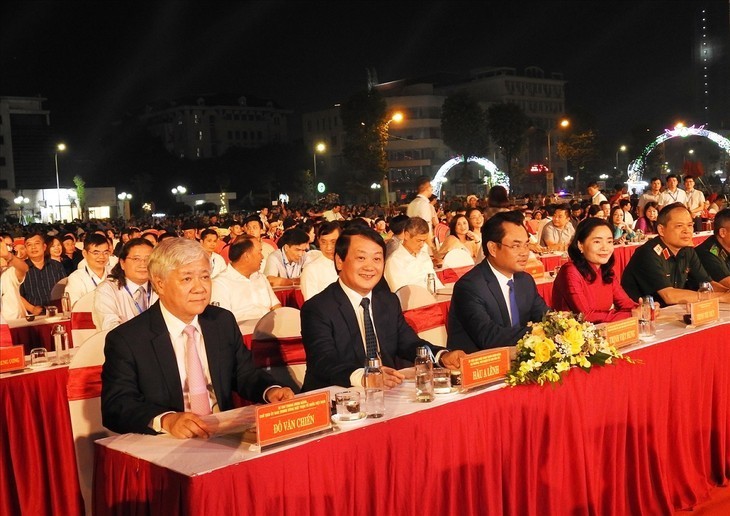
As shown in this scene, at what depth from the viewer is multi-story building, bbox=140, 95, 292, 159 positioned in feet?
319

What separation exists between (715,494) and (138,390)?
3.19m

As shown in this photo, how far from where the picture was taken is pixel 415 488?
3.02 metres

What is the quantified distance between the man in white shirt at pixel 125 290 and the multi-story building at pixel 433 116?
214 ft

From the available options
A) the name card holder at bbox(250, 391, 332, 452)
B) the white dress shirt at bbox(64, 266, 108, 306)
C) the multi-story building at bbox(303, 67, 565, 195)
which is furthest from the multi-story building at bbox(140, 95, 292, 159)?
the name card holder at bbox(250, 391, 332, 452)

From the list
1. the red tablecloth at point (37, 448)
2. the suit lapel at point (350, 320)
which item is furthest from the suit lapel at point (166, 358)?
the red tablecloth at point (37, 448)

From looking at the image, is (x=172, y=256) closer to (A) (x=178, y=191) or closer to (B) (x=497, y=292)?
(B) (x=497, y=292)

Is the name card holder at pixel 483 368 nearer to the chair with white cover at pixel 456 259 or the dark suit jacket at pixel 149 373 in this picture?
the dark suit jacket at pixel 149 373

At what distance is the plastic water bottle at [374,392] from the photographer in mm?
3072

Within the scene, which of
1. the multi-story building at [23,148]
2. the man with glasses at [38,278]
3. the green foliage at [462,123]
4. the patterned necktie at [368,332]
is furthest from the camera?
the multi-story building at [23,148]

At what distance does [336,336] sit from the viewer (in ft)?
13.1

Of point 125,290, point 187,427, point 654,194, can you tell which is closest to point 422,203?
point 654,194

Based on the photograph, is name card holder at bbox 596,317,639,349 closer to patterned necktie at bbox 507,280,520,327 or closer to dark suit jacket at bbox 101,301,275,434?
patterned necktie at bbox 507,280,520,327

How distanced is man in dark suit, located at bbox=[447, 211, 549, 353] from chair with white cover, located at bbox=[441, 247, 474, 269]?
4.03m

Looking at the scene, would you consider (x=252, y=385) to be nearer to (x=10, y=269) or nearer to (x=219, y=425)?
(x=219, y=425)
